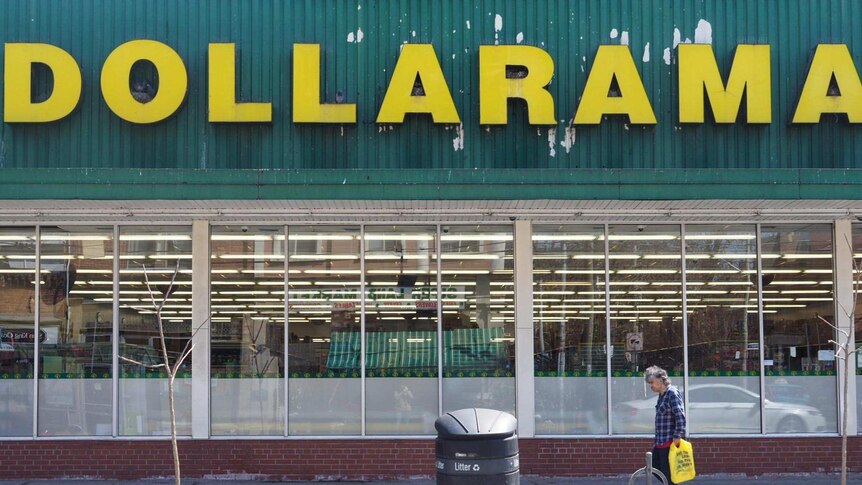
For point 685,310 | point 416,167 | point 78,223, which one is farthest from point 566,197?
point 78,223

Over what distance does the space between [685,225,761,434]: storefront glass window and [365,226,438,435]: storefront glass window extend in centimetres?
335

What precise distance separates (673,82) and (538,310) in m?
3.31

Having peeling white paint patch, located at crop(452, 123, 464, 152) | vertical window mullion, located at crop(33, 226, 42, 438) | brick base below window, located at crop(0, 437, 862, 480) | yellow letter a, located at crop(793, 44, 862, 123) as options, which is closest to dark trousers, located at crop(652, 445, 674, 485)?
brick base below window, located at crop(0, 437, 862, 480)

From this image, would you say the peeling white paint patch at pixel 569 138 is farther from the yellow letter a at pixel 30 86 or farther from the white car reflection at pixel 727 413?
the yellow letter a at pixel 30 86

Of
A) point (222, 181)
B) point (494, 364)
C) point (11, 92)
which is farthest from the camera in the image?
point (494, 364)

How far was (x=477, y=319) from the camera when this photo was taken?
12953 millimetres

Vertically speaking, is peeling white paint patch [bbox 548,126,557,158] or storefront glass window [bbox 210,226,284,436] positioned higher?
peeling white paint patch [bbox 548,126,557,158]

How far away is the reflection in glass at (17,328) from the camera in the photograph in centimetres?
1277

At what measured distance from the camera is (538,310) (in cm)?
1302

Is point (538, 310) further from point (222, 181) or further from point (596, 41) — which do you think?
point (222, 181)

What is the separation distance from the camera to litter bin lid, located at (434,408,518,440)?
802 centimetres

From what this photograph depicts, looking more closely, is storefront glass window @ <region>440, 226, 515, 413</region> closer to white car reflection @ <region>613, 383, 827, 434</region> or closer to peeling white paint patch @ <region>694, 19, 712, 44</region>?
white car reflection @ <region>613, 383, 827, 434</region>

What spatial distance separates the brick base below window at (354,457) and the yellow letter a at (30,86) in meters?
4.07

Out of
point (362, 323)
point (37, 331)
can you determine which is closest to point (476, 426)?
point (362, 323)
